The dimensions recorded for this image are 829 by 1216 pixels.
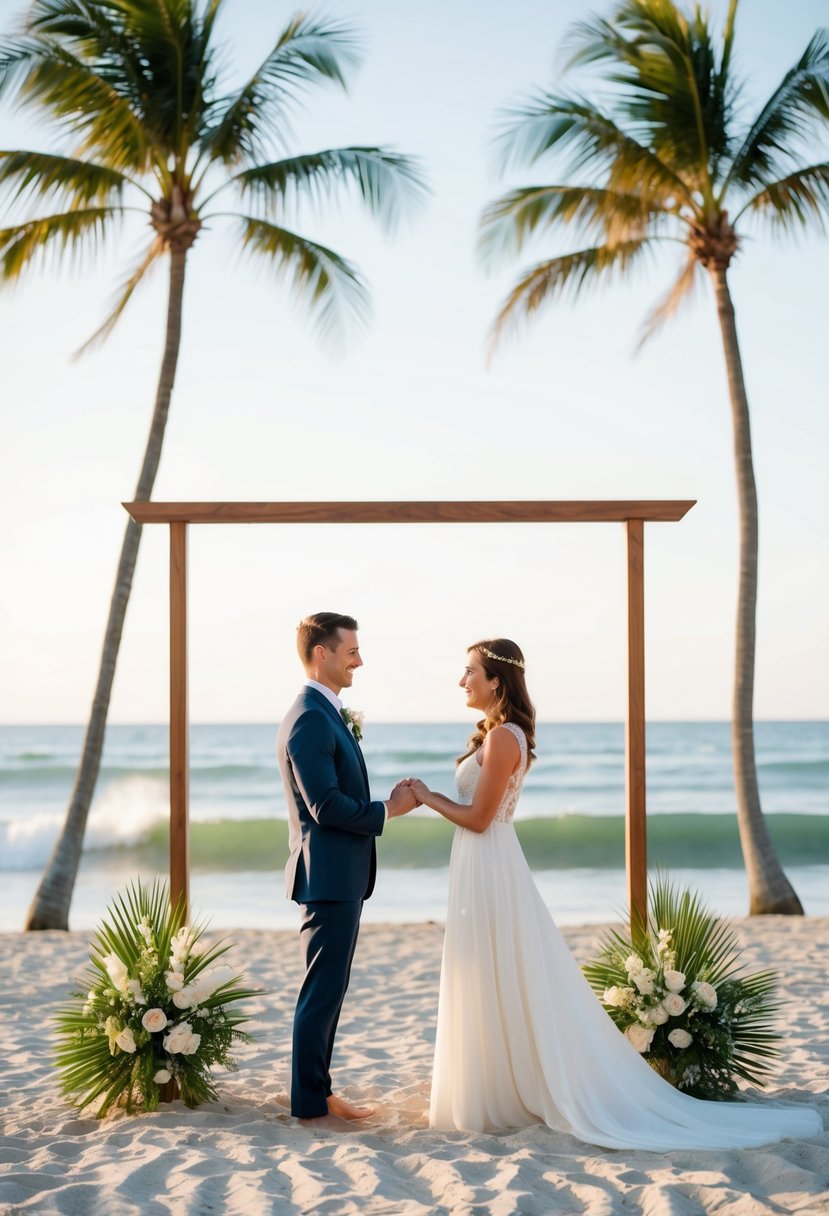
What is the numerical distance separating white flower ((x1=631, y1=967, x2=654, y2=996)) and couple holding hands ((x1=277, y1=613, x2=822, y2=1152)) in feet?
0.77

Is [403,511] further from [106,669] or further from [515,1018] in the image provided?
[106,669]

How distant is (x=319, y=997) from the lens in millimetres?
4145

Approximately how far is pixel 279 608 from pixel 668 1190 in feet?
79.7

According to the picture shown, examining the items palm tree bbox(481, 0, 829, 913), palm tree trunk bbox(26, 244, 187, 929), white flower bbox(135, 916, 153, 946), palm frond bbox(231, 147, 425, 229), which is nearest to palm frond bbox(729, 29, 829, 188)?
palm tree bbox(481, 0, 829, 913)

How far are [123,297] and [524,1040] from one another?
7.15m

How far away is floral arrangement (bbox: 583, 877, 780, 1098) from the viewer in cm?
439

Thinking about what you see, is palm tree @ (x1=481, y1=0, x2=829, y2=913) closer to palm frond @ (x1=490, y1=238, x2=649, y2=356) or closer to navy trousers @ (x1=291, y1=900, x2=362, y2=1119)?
palm frond @ (x1=490, y1=238, x2=649, y2=356)

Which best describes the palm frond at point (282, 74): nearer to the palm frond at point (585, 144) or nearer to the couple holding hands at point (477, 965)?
the palm frond at point (585, 144)

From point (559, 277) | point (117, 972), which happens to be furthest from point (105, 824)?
point (117, 972)

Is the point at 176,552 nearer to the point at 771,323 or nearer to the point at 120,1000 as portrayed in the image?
the point at 120,1000

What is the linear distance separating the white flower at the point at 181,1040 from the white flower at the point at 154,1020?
0.06m

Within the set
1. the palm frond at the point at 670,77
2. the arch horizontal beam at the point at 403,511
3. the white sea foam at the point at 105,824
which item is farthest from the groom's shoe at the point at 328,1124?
the white sea foam at the point at 105,824

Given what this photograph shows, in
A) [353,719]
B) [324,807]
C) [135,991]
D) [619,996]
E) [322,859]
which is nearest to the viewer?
[324,807]

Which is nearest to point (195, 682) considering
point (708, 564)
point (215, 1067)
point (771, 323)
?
point (708, 564)
